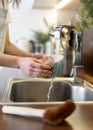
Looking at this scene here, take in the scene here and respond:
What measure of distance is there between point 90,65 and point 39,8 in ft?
10.1

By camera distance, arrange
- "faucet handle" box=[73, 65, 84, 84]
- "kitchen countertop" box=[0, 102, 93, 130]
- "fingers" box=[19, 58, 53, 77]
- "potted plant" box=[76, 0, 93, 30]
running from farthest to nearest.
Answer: "faucet handle" box=[73, 65, 84, 84]
"fingers" box=[19, 58, 53, 77]
"potted plant" box=[76, 0, 93, 30]
"kitchen countertop" box=[0, 102, 93, 130]

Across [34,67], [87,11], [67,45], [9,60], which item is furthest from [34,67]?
[67,45]

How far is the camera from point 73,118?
643mm

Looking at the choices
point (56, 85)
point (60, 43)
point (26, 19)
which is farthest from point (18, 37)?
point (56, 85)

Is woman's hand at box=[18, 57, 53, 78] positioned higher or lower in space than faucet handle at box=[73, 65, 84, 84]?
higher

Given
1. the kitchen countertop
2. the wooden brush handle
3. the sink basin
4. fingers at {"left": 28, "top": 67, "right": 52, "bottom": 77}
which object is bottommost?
the sink basin

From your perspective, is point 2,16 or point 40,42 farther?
point 40,42

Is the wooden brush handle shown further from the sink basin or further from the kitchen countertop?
the sink basin

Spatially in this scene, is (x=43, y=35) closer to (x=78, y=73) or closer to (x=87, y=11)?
(x=78, y=73)

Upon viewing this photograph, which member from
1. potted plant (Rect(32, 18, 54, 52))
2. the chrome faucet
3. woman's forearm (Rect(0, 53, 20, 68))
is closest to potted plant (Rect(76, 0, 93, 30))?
woman's forearm (Rect(0, 53, 20, 68))

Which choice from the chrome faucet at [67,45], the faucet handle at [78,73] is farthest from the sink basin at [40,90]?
the chrome faucet at [67,45]

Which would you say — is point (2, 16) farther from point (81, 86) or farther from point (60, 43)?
point (81, 86)

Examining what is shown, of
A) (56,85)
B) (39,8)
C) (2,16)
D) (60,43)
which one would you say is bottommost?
(56,85)

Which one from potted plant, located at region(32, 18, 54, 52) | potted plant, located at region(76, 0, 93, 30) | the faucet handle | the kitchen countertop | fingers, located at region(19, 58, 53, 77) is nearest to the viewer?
the kitchen countertop
